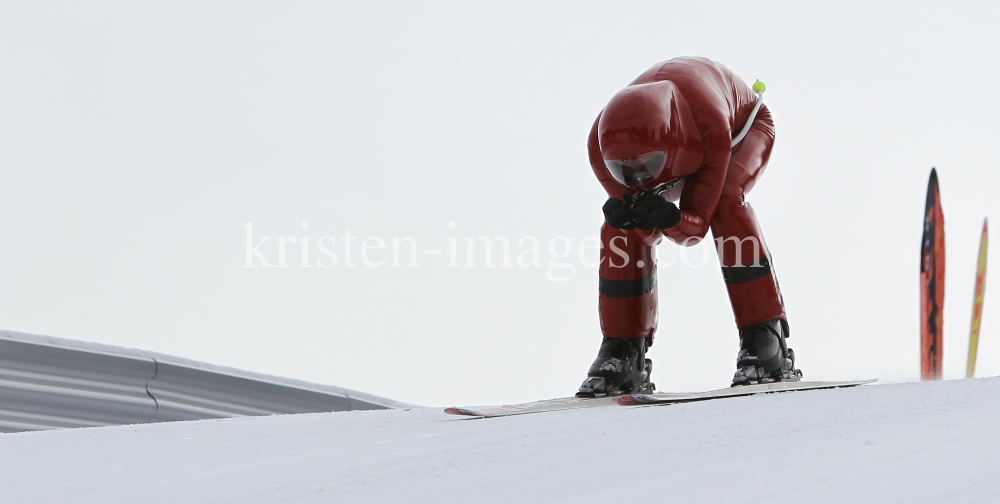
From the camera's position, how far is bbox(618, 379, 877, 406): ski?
1345 millimetres

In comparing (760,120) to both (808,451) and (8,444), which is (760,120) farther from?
(8,444)

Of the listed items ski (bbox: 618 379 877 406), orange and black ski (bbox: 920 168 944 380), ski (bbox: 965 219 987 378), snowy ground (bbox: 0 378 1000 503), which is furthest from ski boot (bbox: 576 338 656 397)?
ski (bbox: 965 219 987 378)

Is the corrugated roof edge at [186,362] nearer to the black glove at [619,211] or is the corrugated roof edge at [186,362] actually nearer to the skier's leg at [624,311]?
the skier's leg at [624,311]

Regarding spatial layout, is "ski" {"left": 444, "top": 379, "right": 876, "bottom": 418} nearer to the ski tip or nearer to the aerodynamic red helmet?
the ski tip

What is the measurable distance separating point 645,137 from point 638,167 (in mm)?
60

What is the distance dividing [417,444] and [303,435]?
0.21 meters

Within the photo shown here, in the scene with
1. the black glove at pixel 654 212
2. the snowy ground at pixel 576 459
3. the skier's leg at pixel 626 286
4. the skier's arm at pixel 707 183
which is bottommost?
the snowy ground at pixel 576 459

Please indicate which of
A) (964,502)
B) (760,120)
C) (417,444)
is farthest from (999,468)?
(760,120)

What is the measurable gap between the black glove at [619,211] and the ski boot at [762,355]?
483 millimetres

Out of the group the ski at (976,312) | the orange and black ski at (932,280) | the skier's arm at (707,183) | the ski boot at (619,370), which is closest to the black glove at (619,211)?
the skier's arm at (707,183)

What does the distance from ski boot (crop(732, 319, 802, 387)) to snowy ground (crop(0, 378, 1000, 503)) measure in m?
0.66

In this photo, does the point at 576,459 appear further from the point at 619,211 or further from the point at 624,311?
the point at 624,311

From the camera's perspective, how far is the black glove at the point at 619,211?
154 centimetres

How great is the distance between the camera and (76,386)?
7.00ft
